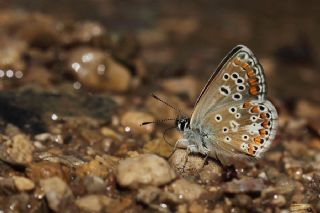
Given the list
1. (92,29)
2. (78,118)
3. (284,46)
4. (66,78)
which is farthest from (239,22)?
(78,118)

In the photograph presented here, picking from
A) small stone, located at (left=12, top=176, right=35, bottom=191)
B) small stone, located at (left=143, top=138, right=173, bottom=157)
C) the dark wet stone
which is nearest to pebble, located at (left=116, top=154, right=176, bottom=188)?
small stone, located at (left=12, top=176, right=35, bottom=191)

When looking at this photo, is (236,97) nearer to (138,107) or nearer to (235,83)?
(235,83)

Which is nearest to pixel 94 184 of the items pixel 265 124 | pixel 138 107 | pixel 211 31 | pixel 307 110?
pixel 265 124

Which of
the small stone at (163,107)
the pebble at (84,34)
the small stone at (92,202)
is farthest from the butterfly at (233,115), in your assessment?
the pebble at (84,34)

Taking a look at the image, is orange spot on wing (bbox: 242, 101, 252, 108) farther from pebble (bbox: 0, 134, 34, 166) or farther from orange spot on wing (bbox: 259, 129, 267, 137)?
pebble (bbox: 0, 134, 34, 166)

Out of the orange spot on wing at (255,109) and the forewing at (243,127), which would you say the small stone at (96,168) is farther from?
the orange spot on wing at (255,109)
